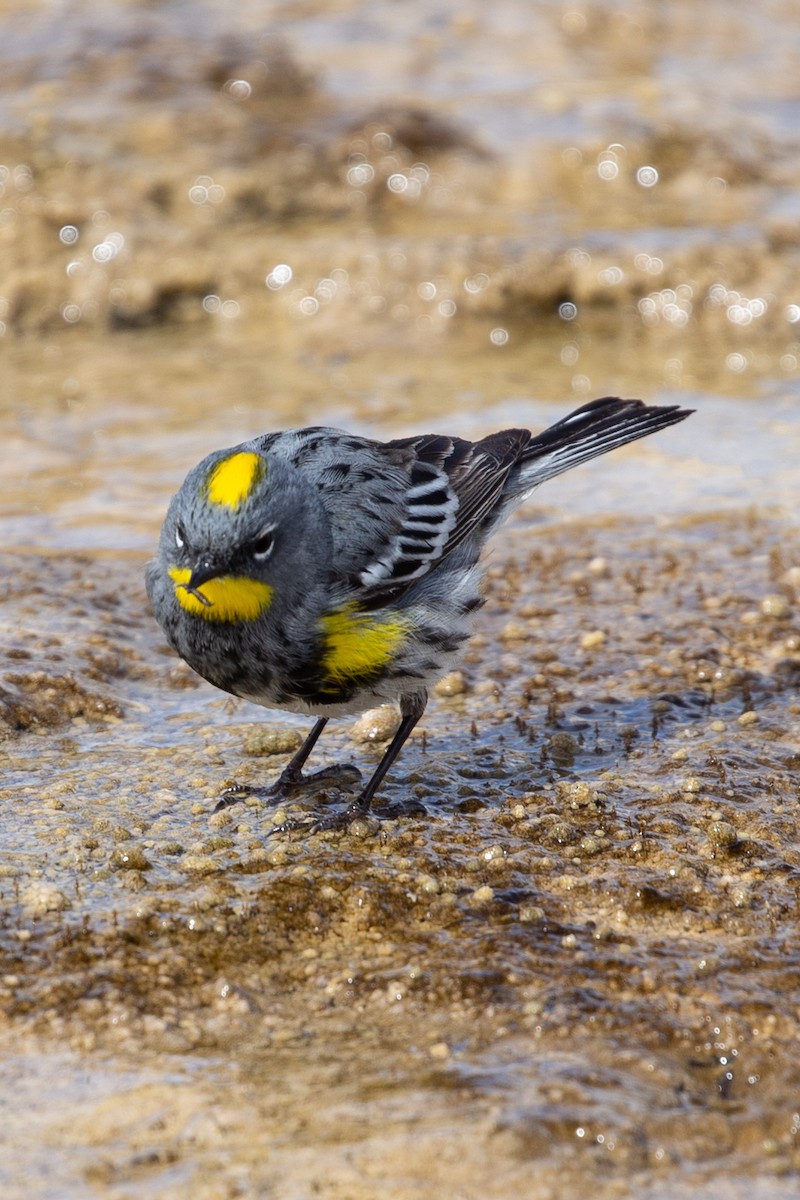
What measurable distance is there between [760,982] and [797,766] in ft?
5.09

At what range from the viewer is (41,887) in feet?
15.6

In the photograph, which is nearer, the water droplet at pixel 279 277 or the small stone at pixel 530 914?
the small stone at pixel 530 914

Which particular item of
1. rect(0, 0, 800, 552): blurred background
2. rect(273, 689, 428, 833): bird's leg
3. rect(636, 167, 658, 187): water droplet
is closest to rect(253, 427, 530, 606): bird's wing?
rect(273, 689, 428, 833): bird's leg

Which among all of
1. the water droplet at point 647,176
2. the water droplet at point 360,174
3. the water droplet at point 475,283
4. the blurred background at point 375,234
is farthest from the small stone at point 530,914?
the water droplet at point 647,176

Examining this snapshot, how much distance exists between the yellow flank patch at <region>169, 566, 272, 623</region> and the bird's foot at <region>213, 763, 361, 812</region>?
831 mm

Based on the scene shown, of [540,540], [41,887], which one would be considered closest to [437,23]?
[540,540]

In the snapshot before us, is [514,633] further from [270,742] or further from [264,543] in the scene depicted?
[264,543]

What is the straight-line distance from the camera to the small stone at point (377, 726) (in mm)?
6398

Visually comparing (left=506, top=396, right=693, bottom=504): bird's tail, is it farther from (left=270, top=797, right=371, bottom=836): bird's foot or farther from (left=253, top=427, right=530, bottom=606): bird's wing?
(left=270, top=797, right=371, bottom=836): bird's foot

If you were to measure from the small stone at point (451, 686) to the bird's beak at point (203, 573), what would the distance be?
179cm

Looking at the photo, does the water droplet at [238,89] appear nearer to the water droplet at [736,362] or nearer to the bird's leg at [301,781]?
the water droplet at [736,362]

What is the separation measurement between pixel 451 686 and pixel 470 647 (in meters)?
0.43

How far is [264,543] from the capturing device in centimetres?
525

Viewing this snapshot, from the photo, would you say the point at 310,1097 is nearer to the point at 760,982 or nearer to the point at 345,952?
the point at 345,952
